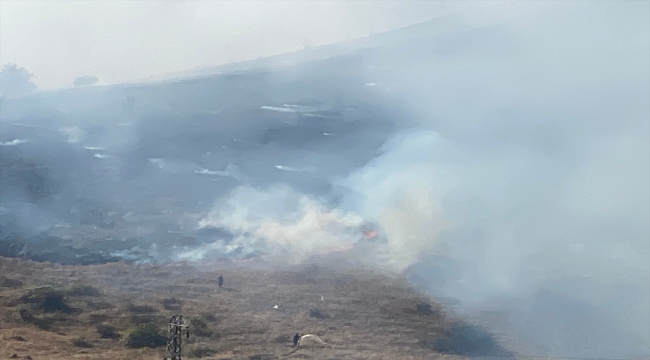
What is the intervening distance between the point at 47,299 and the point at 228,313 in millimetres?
13153

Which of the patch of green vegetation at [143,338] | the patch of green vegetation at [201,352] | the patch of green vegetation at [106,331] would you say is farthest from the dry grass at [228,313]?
the patch of green vegetation at [143,338]

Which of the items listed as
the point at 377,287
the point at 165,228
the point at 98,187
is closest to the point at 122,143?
the point at 98,187

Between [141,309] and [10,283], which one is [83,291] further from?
[10,283]

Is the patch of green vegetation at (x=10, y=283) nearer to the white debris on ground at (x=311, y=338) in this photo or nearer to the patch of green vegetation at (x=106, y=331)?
the patch of green vegetation at (x=106, y=331)

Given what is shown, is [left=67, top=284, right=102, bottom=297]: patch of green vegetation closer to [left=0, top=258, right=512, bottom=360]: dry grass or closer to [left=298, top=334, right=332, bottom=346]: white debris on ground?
[left=0, top=258, right=512, bottom=360]: dry grass

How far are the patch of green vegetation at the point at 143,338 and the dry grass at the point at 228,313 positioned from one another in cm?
61

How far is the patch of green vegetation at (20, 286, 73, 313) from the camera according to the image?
44.7 metres

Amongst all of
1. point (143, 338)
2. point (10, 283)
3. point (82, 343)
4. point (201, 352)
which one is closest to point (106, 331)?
point (82, 343)

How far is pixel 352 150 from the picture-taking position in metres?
74.2

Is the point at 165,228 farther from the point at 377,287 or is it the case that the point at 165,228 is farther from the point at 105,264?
the point at 377,287

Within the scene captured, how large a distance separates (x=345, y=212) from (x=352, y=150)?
47.0ft

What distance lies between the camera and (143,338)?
40.9 m

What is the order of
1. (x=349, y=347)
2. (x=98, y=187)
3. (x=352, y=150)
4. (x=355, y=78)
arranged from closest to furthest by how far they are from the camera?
(x=349, y=347) → (x=98, y=187) → (x=352, y=150) → (x=355, y=78)

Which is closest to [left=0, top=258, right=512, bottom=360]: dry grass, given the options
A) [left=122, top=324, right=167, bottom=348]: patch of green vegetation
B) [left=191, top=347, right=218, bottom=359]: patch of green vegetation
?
[left=191, top=347, right=218, bottom=359]: patch of green vegetation
